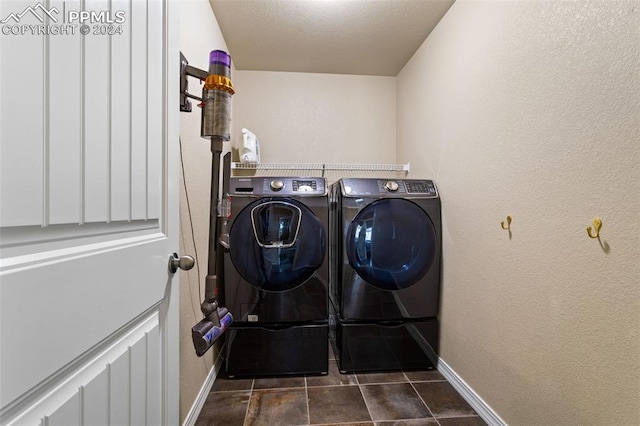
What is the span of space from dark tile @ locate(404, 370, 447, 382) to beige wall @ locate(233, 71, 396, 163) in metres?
1.70

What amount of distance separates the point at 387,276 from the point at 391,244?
20 cm

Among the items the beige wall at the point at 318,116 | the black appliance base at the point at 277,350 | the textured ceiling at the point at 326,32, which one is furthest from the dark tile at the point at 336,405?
the textured ceiling at the point at 326,32

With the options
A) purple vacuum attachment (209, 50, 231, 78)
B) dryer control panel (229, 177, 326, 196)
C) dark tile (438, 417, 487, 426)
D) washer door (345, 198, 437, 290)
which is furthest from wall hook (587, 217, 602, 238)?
purple vacuum attachment (209, 50, 231, 78)

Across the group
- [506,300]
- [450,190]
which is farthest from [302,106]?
[506,300]

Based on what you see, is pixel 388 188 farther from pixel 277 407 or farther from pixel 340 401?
pixel 277 407

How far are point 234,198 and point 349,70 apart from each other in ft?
5.29

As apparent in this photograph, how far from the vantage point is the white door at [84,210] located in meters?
0.36

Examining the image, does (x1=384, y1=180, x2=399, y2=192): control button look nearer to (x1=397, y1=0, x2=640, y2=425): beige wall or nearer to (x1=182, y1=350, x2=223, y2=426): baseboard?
(x1=397, y1=0, x2=640, y2=425): beige wall

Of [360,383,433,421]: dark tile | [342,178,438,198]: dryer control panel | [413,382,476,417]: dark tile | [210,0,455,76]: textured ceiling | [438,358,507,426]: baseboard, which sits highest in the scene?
[210,0,455,76]: textured ceiling

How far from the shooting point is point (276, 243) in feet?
5.26

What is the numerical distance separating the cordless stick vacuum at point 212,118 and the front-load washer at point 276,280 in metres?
0.64

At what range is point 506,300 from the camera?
3.87ft

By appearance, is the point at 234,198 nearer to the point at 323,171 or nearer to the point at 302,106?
the point at 323,171

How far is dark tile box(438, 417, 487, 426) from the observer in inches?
50.9
